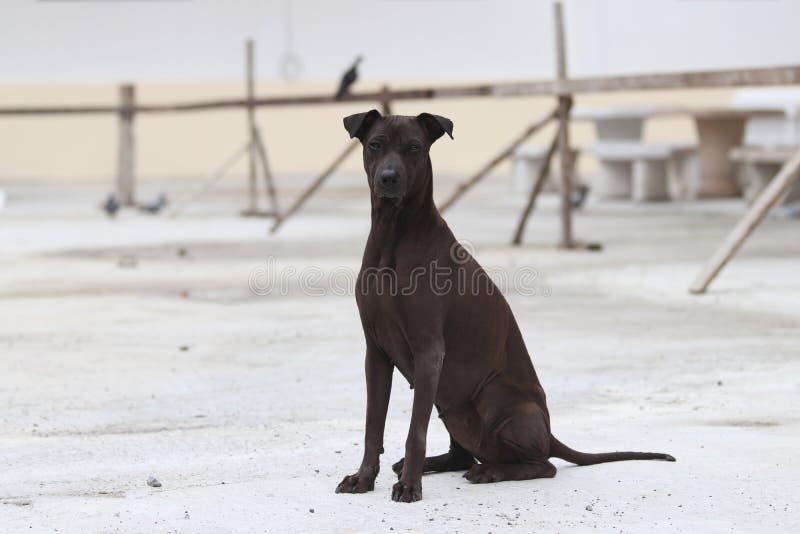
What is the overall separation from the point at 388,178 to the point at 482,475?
109 cm

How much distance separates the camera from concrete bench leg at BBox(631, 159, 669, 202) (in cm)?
2083

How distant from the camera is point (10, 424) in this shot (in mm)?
5492

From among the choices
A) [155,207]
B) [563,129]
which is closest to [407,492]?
[563,129]

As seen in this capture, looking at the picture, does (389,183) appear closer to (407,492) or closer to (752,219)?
(407,492)

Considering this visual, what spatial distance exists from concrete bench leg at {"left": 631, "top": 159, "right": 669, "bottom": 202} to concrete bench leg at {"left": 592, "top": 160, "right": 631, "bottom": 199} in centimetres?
77

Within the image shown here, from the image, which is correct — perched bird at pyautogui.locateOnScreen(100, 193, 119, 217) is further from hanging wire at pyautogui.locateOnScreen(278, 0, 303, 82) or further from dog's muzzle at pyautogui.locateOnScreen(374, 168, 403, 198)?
dog's muzzle at pyautogui.locateOnScreen(374, 168, 403, 198)

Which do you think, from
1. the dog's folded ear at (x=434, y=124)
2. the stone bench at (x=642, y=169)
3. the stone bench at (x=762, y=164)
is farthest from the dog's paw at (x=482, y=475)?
the stone bench at (x=642, y=169)

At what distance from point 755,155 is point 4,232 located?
33.1 feet

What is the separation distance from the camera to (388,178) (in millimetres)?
4047

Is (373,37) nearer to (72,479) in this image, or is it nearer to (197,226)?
(197,226)

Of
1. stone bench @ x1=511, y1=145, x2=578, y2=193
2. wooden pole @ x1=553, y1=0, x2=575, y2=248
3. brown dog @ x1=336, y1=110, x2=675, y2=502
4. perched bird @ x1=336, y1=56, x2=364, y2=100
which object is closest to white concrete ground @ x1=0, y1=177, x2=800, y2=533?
brown dog @ x1=336, y1=110, x2=675, y2=502

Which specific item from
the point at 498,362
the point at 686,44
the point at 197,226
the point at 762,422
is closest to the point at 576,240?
the point at 686,44

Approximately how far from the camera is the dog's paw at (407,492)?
13.3ft

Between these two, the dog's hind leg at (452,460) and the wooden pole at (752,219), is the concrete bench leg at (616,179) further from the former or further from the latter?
the dog's hind leg at (452,460)
